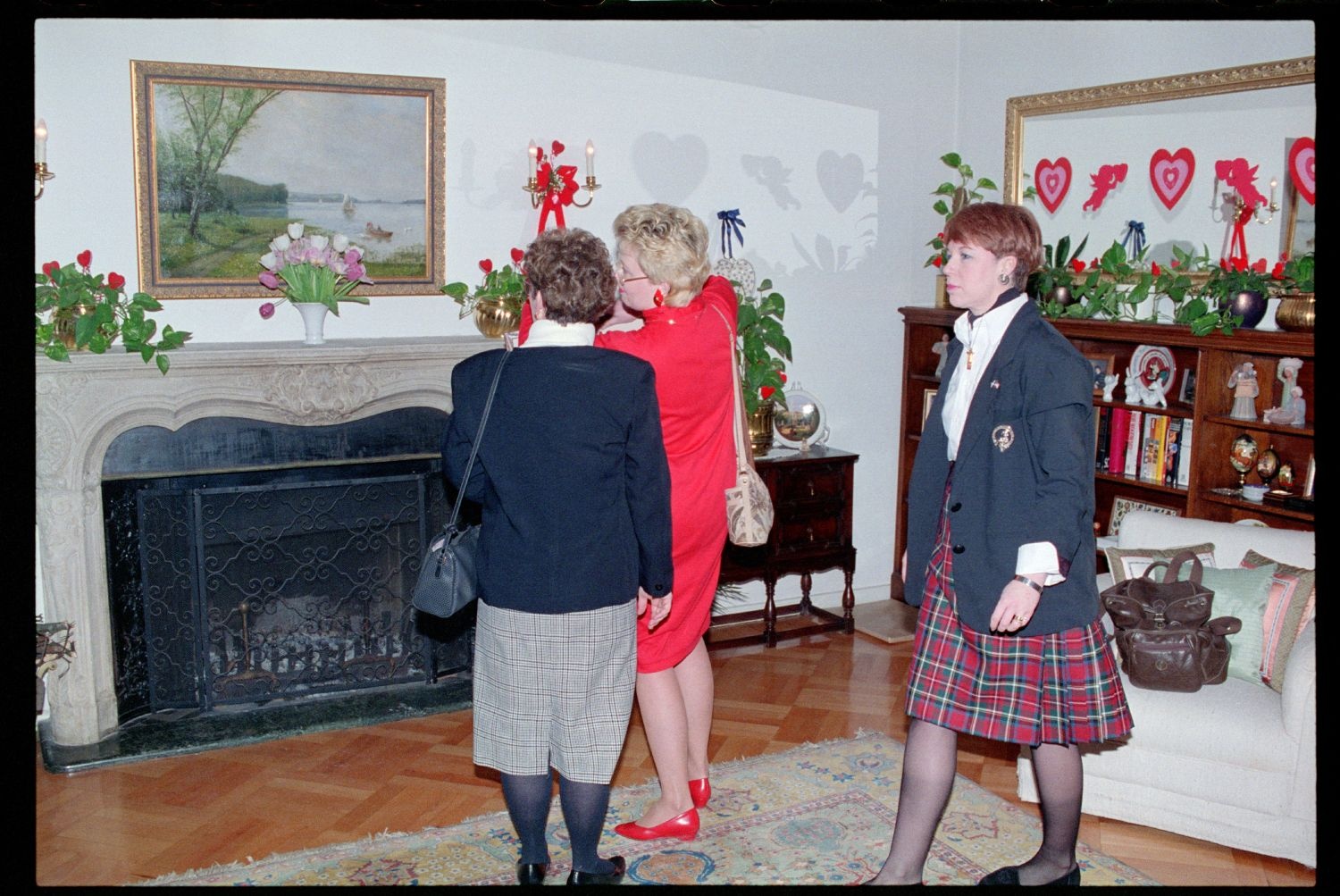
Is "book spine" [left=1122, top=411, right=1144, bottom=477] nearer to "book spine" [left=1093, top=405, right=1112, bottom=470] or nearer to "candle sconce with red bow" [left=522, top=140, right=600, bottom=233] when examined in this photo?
"book spine" [left=1093, top=405, right=1112, bottom=470]

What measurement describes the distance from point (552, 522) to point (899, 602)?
3498mm

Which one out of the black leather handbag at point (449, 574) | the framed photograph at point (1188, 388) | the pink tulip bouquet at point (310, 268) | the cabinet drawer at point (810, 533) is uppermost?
the pink tulip bouquet at point (310, 268)

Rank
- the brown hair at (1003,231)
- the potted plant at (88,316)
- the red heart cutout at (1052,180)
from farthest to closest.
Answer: the red heart cutout at (1052,180), the potted plant at (88,316), the brown hair at (1003,231)

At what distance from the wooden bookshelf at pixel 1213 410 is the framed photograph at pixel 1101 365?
1cm

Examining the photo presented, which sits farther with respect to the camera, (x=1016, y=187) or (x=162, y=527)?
(x=1016, y=187)

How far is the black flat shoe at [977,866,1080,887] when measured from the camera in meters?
2.69

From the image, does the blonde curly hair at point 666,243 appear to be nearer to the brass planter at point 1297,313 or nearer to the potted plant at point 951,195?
the brass planter at point 1297,313

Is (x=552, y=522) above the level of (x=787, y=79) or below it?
below

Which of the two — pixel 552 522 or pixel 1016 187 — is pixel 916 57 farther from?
pixel 552 522

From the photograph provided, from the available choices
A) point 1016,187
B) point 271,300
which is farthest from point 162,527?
point 1016,187

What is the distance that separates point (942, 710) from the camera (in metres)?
2.56

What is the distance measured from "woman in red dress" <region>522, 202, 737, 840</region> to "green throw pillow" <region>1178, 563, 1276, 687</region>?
153 cm

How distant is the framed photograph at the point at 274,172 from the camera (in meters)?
3.97

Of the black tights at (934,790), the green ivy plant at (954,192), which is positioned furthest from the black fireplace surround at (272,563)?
the green ivy plant at (954,192)
